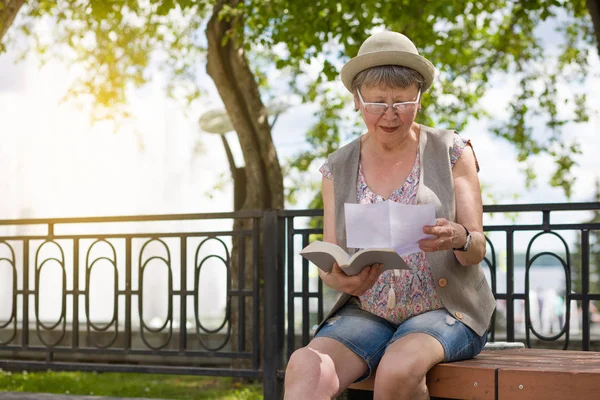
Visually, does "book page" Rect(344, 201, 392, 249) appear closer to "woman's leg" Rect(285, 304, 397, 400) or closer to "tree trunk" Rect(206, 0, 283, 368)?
"woman's leg" Rect(285, 304, 397, 400)

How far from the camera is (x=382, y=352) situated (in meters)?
3.24

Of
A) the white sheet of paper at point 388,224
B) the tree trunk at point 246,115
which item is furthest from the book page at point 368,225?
the tree trunk at point 246,115

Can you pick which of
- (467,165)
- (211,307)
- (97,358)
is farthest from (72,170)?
(467,165)

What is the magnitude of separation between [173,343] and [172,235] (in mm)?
5081

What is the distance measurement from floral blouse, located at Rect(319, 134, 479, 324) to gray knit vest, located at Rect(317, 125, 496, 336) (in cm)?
4

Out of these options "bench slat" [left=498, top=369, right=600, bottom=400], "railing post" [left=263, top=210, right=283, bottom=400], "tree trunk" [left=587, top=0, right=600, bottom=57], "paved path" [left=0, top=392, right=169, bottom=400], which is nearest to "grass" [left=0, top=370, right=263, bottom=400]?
"paved path" [left=0, top=392, right=169, bottom=400]

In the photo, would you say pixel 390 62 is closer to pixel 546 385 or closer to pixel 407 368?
pixel 407 368

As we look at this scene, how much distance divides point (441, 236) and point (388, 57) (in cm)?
75

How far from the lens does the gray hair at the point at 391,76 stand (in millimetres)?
3213

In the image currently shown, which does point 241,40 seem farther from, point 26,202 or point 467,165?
point 26,202

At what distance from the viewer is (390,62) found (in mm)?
3242

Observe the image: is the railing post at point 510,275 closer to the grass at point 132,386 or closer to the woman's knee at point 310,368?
the woman's knee at point 310,368

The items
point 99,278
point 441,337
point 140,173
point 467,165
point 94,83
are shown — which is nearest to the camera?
point 441,337

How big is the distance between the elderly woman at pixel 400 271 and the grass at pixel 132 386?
459cm
